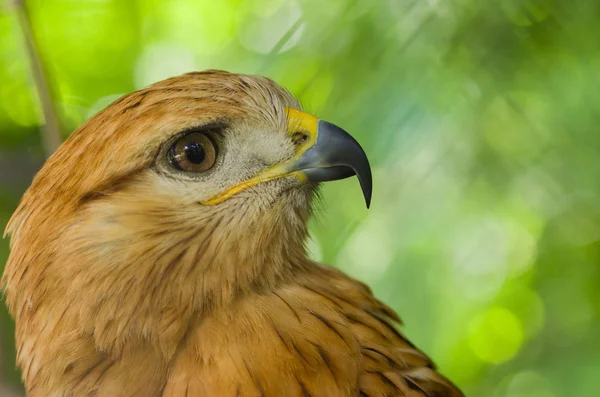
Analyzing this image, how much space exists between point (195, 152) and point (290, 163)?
147 mm

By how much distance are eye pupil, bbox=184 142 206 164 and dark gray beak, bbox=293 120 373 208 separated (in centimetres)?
14

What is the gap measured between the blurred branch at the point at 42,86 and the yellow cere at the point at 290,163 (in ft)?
2.13

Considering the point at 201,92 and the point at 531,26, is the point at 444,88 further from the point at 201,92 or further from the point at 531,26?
the point at 201,92

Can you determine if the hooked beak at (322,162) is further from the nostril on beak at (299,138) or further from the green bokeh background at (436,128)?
the green bokeh background at (436,128)

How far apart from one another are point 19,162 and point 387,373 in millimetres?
998

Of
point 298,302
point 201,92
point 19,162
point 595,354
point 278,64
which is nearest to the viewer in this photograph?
point 201,92

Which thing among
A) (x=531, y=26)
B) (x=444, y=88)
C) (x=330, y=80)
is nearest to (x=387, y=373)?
(x=330, y=80)

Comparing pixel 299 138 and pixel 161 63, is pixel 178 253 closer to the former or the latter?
pixel 299 138

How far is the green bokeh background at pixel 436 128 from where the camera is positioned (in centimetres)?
150

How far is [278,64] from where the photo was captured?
151 centimetres

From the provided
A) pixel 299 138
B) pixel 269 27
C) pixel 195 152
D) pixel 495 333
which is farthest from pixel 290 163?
pixel 495 333

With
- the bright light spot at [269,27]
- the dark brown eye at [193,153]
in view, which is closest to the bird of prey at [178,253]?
the dark brown eye at [193,153]

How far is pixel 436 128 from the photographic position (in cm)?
165

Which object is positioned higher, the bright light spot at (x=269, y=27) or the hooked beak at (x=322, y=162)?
the bright light spot at (x=269, y=27)
